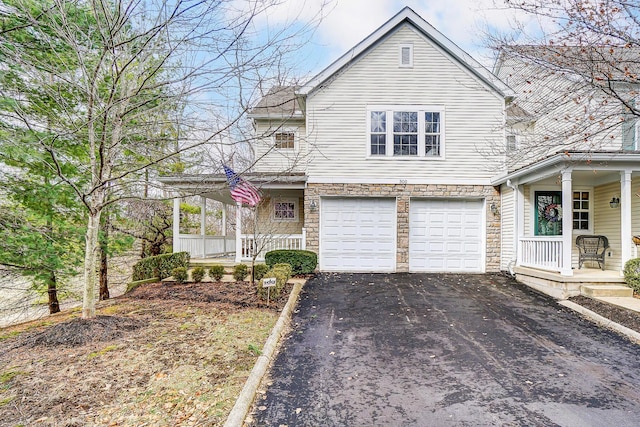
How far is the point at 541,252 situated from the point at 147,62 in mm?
9594

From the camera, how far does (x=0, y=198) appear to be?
7621 mm

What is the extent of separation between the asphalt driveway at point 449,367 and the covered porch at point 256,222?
12.9ft

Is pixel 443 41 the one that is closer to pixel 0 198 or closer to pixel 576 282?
pixel 576 282

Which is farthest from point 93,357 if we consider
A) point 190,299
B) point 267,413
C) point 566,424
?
point 566,424

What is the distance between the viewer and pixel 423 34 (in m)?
11.4

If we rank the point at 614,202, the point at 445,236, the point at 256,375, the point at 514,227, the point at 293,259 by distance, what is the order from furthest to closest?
the point at 445,236
the point at 514,227
the point at 293,259
the point at 614,202
the point at 256,375

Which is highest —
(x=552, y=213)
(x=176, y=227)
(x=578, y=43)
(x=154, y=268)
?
(x=578, y=43)

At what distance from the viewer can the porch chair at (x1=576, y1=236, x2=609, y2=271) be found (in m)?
9.88

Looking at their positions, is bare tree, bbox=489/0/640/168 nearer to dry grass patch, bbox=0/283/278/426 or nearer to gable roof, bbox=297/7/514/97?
gable roof, bbox=297/7/514/97

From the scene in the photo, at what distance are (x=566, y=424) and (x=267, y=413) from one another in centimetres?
265

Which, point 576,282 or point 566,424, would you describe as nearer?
point 566,424

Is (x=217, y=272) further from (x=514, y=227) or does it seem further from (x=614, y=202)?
(x=614, y=202)

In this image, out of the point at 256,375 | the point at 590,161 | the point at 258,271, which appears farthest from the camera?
the point at 258,271

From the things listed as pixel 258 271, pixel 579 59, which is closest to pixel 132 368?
pixel 258 271
